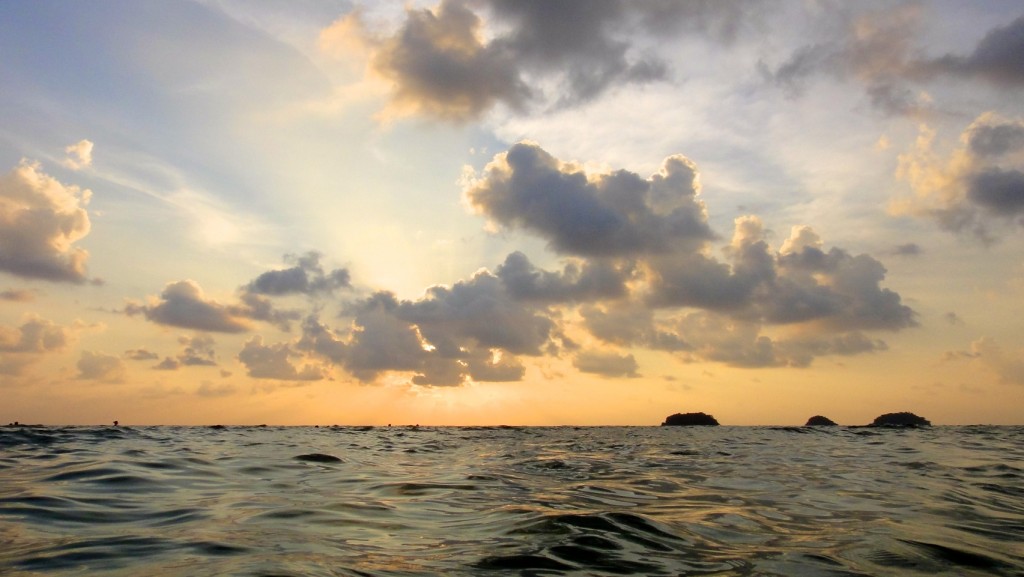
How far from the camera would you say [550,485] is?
749 inches

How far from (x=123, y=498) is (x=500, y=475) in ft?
39.7

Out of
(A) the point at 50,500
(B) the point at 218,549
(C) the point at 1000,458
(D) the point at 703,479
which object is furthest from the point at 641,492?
(C) the point at 1000,458

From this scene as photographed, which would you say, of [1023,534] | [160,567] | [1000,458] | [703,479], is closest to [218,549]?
[160,567]

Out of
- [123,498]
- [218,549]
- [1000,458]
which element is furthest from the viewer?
[1000,458]

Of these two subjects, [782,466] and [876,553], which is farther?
[782,466]

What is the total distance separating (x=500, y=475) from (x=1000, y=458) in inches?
1020

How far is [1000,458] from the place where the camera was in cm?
3059

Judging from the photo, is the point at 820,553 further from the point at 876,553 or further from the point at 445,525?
the point at 445,525

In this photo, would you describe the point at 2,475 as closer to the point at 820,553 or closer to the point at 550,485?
the point at 550,485

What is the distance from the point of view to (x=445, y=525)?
1192 cm

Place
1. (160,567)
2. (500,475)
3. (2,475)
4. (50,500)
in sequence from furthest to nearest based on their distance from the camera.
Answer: (500,475)
(2,475)
(50,500)
(160,567)

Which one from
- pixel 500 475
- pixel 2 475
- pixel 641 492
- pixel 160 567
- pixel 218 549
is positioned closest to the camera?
pixel 160 567

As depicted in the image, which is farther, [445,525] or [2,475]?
[2,475]

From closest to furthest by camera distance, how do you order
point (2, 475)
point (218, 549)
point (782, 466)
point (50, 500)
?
point (218, 549) < point (50, 500) < point (2, 475) < point (782, 466)
